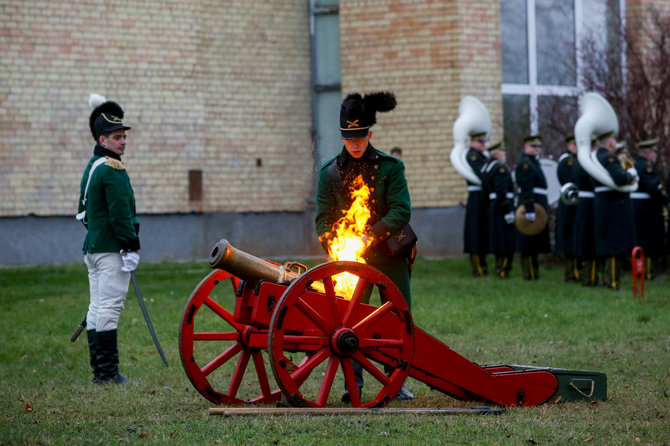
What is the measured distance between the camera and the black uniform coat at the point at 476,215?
16141 mm

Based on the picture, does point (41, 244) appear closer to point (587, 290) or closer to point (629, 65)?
point (587, 290)

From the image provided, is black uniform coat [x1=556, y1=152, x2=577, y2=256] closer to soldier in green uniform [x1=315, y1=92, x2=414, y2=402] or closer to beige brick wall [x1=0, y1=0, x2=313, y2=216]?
beige brick wall [x1=0, y1=0, x2=313, y2=216]

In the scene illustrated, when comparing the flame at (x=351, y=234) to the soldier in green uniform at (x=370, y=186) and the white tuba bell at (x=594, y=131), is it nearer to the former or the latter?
the soldier in green uniform at (x=370, y=186)

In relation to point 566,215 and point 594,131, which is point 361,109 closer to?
point 594,131

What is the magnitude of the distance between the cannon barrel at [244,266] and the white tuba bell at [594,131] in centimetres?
799

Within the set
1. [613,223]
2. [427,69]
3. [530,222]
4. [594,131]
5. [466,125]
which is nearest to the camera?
[613,223]

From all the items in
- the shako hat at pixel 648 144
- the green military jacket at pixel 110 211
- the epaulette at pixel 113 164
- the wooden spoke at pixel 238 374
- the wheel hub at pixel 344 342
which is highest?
the shako hat at pixel 648 144

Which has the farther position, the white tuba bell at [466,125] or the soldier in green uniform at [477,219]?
the white tuba bell at [466,125]

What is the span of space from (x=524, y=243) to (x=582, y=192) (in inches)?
55.1

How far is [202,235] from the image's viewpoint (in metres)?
18.4

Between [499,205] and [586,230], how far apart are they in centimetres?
195

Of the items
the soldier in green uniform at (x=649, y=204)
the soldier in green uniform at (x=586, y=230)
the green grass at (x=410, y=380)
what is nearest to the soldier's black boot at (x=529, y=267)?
the green grass at (x=410, y=380)

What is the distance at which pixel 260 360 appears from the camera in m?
7.16

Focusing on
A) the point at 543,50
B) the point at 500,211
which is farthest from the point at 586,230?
the point at 543,50
